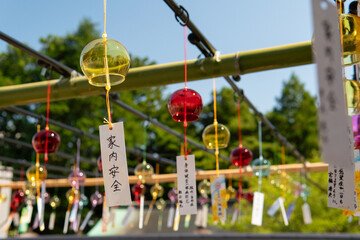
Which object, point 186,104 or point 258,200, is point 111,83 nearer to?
point 186,104

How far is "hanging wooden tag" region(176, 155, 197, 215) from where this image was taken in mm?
2111

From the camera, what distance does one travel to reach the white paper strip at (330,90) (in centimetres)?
89

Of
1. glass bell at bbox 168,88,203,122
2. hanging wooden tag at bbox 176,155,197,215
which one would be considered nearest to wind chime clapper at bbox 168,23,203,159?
glass bell at bbox 168,88,203,122

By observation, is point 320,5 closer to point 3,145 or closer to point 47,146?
point 47,146

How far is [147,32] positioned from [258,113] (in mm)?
14442

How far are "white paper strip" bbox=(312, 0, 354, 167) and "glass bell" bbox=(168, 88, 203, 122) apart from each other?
0.99 metres

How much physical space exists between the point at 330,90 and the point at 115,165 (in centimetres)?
97

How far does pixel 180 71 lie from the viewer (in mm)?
2449

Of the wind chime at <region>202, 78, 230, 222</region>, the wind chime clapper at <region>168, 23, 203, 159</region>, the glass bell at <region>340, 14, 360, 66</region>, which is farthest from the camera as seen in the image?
the wind chime at <region>202, 78, 230, 222</region>

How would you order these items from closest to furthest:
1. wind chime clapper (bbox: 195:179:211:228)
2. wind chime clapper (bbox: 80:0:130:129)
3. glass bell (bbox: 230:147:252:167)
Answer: wind chime clapper (bbox: 80:0:130:129), glass bell (bbox: 230:147:252:167), wind chime clapper (bbox: 195:179:211:228)

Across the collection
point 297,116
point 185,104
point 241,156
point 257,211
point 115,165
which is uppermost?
point 297,116

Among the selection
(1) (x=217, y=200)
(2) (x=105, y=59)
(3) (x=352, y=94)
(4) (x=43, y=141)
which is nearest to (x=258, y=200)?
(1) (x=217, y=200)

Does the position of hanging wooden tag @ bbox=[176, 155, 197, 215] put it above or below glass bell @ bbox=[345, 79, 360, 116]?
below

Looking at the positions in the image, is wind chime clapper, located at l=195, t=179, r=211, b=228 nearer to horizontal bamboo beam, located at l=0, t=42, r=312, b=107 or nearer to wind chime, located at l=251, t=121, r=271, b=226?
wind chime, located at l=251, t=121, r=271, b=226
